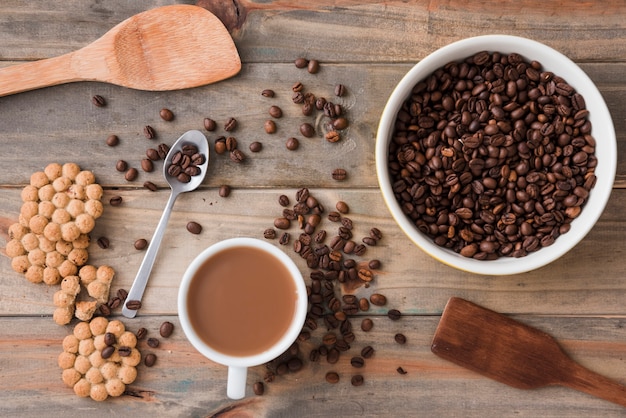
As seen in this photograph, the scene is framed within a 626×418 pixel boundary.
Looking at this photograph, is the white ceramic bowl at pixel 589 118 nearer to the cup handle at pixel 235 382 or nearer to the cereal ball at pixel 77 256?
the cup handle at pixel 235 382

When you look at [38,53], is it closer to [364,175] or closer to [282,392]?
[364,175]

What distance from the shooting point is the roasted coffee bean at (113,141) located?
1.34 metres

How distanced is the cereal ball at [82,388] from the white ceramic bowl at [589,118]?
0.78 m

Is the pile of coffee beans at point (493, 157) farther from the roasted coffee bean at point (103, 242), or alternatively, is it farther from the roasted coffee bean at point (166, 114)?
the roasted coffee bean at point (103, 242)

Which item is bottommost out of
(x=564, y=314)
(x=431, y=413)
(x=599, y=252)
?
(x=431, y=413)

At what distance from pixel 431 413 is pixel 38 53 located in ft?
3.99

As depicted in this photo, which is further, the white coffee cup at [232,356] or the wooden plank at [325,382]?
the wooden plank at [325,382]

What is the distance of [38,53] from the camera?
1.36 m

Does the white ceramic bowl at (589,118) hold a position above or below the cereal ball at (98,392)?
above

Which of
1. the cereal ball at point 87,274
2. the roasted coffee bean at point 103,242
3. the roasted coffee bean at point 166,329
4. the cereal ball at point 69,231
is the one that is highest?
the cereal ball at point 69,231

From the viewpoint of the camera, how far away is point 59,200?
4.31ft

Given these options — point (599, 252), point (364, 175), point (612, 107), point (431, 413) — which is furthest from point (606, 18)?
point (431, 413)

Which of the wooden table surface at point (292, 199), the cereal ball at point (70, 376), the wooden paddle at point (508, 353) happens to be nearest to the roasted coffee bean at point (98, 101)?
the wooden table surface at point (292, 199)

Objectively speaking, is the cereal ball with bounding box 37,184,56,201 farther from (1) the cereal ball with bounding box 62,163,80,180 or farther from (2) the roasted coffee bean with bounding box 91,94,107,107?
(2) the roasted coffee bean with bounding box 91,94,107,107
